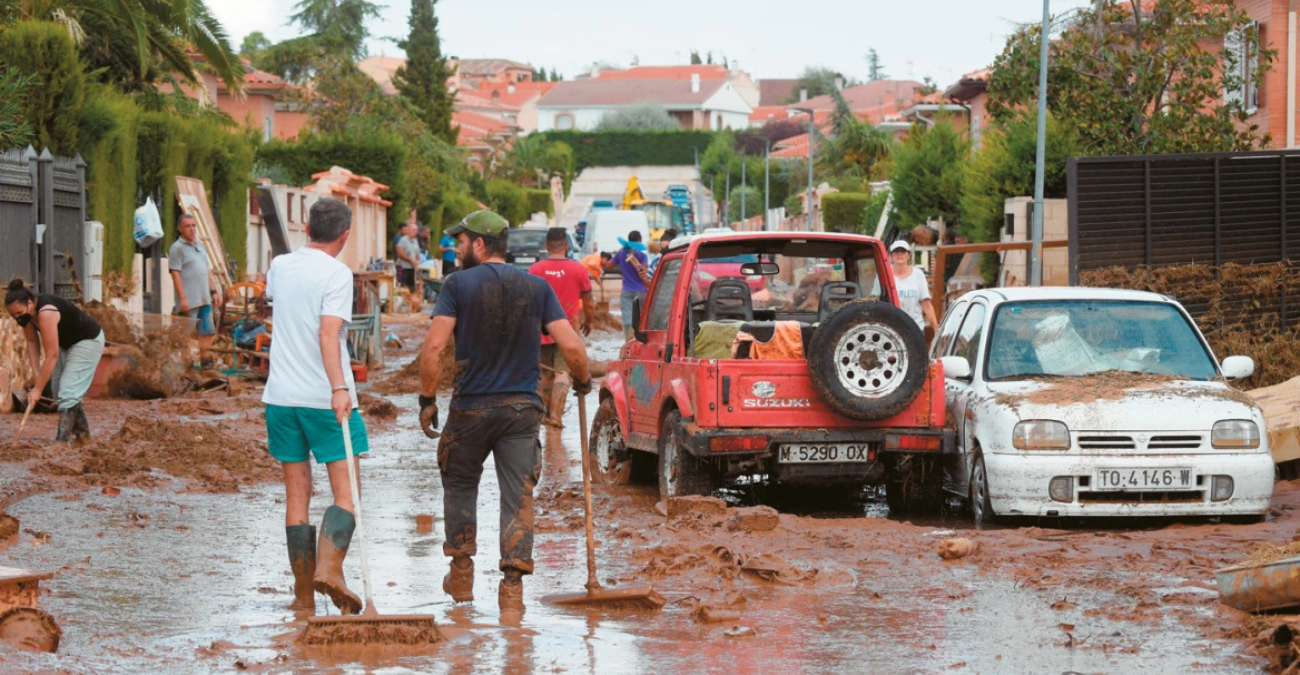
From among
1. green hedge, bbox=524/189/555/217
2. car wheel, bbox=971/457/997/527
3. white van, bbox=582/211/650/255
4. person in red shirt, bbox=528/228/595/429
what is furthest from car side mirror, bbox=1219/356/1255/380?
green hedge, bbox=524/189/555/217

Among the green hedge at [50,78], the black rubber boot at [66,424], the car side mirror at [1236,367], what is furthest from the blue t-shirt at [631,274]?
the car side mirror at [1236,367]

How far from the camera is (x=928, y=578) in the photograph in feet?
26.2

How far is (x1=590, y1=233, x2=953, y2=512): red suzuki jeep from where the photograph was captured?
31.9 feet

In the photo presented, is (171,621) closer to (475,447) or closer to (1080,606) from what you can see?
(475,447)

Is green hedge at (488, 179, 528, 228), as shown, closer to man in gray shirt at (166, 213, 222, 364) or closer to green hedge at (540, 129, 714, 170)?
green hedge at (540, 129, 714, 170)

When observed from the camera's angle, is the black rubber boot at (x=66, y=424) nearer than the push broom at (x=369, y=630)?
No

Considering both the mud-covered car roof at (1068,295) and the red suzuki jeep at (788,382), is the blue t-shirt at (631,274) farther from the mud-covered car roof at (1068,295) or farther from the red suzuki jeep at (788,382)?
the mud-covered car roof at (1068,295)

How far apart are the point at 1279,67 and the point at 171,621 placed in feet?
86.2

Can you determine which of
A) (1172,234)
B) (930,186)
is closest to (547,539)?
(1172,234)

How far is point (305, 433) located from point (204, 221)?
1849cm

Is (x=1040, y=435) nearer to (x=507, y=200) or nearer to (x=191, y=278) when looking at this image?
(x=191, y=278)

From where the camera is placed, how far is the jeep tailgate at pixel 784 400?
32.0ft

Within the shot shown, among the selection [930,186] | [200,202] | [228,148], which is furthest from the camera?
[930,186]

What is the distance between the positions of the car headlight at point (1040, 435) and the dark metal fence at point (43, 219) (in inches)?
425
